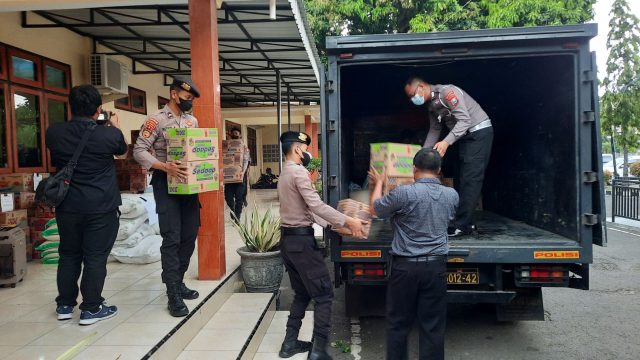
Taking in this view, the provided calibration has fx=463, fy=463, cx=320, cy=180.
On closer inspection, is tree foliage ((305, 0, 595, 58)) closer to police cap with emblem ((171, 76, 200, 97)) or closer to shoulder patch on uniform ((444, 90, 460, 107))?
shoulder patch on uniform ((444, 90, 460, 107))

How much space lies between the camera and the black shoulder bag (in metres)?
3.06

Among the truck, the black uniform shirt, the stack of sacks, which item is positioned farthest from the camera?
the stack of sacks

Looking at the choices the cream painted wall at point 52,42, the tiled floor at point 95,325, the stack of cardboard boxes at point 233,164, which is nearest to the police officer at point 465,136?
the tiled floor at point 95,325

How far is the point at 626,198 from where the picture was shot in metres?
10.2

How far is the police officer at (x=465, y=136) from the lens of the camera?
4102 millimetres

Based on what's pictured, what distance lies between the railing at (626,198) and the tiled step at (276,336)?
881cm

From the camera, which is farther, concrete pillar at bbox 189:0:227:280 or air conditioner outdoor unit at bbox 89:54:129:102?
air conditioner outdoor unit at bbox 89:54:129:102

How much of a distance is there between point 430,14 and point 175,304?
12.0m

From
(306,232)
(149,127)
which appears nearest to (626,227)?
(306,232)

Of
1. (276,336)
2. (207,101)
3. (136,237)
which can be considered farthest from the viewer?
(136,237)

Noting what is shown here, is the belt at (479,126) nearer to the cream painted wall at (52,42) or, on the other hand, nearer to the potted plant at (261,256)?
the potted plant at (261,256)

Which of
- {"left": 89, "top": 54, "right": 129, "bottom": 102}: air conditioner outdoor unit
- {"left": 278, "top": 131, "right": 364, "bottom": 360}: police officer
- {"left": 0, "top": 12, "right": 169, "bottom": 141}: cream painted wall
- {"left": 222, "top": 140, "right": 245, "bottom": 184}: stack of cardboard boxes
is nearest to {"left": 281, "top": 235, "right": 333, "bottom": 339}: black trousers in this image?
{"left": 278, "top": 131, "right": 364, "bottom": 360}: police officer

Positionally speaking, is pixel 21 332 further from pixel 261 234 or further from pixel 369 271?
pixel 369 271

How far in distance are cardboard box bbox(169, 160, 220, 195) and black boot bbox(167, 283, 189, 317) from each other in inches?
28.8
